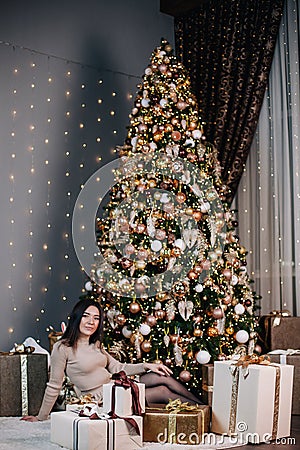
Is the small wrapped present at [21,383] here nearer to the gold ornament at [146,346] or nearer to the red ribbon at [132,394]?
the gold ornament at [146,346]

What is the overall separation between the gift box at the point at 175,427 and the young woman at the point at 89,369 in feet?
1.03

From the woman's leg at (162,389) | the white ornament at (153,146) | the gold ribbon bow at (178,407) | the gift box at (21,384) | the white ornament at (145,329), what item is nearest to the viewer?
the gold ribbon bow at (178,407)

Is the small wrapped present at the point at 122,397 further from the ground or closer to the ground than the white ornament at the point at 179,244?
closer to the ground

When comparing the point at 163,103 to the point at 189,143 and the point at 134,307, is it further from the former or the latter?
the point at 134,307

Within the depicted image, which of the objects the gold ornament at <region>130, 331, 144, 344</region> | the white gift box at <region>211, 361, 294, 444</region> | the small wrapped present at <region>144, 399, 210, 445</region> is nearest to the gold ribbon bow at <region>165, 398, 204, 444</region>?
the small wrapped present at <region>144, 399, 210, 445</region>

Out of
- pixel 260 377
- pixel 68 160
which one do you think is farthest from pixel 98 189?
pixel 260 377

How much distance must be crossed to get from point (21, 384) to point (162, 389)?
3.24ft

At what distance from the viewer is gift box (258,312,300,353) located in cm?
521

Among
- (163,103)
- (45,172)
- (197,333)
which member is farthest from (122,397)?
(45,172)

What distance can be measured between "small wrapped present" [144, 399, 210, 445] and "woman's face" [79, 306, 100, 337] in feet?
2.26

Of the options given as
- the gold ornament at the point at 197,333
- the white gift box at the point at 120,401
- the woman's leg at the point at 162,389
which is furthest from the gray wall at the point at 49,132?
the white gift box at the point at 120,401

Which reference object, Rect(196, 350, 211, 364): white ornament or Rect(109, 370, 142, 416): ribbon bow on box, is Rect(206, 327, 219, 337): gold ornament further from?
Rect(109, 370, 142, 416): ribbon bow on box

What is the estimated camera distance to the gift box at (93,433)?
346 cm

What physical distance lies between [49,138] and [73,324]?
1.93 metres
